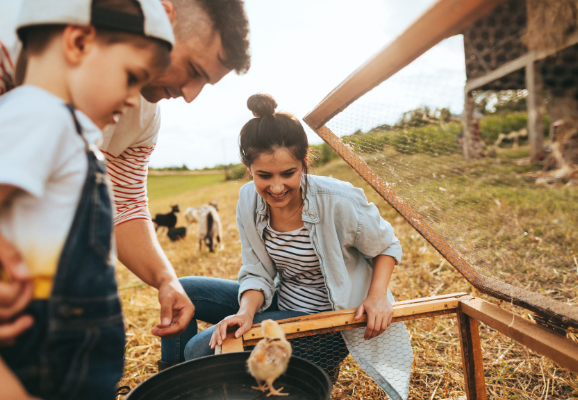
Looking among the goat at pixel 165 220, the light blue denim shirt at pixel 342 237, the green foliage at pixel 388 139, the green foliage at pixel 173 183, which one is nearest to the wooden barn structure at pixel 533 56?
the green foliage at pixel 388 139

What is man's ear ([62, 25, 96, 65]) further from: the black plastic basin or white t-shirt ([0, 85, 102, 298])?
the black plastic basin

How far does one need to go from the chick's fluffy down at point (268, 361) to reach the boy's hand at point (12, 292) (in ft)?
1.64

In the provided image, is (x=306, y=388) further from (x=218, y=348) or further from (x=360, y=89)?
(x=360, y=89)

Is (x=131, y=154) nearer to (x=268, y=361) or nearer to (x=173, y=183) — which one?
(x=268, y=361)

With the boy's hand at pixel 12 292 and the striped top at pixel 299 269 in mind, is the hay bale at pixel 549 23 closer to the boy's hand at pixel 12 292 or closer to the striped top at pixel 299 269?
the striped top at pixel 299 269

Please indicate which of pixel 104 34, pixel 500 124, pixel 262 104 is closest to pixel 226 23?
pixel 104 34

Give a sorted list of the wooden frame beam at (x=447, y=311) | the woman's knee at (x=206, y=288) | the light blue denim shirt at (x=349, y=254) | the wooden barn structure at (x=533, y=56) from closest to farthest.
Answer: the wooden frame beam at (x=447, y=311), the light blue denim shirt at (x=349, y=254), the woman's knee at (x=206, y=288), the wooden barn structure at (x=533, y=56)

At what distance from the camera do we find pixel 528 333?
3.43 ft

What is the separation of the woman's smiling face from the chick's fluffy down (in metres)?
0.73

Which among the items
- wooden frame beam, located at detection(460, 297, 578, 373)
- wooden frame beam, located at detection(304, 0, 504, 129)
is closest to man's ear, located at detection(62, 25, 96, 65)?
wooden frame beam, located at detection(304, 0, 504, 129)

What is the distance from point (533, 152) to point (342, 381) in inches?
252

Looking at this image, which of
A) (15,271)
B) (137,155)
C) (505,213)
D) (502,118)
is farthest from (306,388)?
(502,118)

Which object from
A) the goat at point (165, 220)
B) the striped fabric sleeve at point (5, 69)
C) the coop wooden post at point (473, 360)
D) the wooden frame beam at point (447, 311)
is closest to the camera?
the striped fabric sleeve at point (5, 69)

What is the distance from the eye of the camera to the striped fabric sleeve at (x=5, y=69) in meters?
0.72
